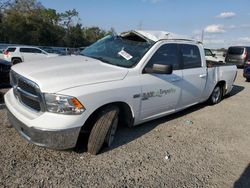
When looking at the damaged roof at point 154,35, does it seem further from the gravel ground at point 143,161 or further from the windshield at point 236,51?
the windshield at point 236,51

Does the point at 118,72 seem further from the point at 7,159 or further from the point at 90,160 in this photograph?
the point at 7,159

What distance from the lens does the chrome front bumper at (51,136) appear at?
130 inches

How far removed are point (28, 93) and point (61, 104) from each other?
574mm

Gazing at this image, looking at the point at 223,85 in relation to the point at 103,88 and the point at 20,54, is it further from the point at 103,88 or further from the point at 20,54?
the point at 20,54

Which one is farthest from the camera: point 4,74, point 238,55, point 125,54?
point 238,55

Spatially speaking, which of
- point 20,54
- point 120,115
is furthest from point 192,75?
point 20,54

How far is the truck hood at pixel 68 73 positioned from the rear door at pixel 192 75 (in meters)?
1.76

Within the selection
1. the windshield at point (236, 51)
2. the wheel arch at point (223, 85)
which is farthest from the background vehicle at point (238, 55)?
the wheel arch at point (223, 85)

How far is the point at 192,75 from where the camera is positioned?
553cm

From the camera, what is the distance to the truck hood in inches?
133

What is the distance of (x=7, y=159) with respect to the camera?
3600 mm

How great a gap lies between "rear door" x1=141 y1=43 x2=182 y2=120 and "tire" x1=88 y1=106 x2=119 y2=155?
2.33 ft

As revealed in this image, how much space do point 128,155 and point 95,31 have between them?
3327 inches

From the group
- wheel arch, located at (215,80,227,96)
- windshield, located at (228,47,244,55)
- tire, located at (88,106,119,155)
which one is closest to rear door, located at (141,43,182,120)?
tire, located at (88,106,119,155)
